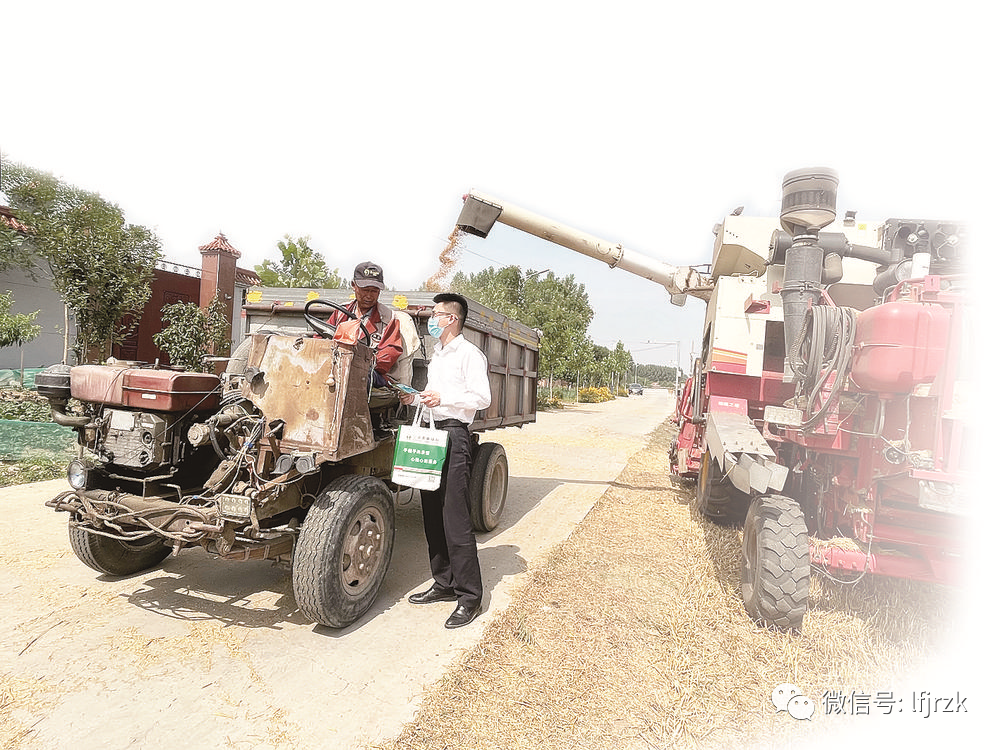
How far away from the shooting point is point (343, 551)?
334 cm

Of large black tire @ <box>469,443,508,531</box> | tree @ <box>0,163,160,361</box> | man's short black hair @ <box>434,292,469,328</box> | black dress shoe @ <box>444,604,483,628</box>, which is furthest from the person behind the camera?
tree @ <box>0,163,160,361</box>

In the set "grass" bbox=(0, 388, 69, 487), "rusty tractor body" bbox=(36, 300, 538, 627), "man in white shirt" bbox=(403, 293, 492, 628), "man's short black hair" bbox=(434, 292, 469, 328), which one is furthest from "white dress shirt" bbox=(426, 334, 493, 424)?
"grass" bbox=(0, 388, 69, 487)

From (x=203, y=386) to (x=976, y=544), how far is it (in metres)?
4.30

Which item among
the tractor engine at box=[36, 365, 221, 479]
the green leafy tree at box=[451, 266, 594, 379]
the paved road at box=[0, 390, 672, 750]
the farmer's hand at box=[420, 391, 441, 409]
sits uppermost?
the green leafy tree at box=[451, 266, 594, 379]

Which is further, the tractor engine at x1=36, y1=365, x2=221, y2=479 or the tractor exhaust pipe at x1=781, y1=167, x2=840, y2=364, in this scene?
the tractor exhaust pipe at x1=781, y1=167, x2=840, y2=364

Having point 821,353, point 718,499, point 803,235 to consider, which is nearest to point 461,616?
point 821,353

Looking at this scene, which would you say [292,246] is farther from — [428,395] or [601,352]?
[601,352]

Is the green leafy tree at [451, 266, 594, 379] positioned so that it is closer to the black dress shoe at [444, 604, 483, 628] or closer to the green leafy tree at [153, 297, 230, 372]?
the green leafy tree at [153, 297, 230, 372]

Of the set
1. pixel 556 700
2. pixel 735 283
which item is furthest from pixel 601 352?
pixel 556 700

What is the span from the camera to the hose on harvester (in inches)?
135

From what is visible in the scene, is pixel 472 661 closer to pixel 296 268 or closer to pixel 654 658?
pixel 654 658

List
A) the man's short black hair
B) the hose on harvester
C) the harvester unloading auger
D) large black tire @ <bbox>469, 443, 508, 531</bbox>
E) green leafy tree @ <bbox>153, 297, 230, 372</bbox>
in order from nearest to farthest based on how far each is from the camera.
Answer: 1. the harvester unloading auger
2. the hose on harvester
3. the man's short black hair
4. large black tire @ <bbox>469, 443, 508, 531</bbox>
5. green leafy tree @ <bbox>153, 297, 230, 372</bbox>

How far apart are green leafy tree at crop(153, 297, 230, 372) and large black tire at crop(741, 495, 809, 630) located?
11.5 meters

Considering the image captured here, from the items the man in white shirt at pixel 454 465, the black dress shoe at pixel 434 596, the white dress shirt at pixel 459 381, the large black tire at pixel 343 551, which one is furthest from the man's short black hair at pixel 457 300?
the black dress shoe at pixel 434 596
